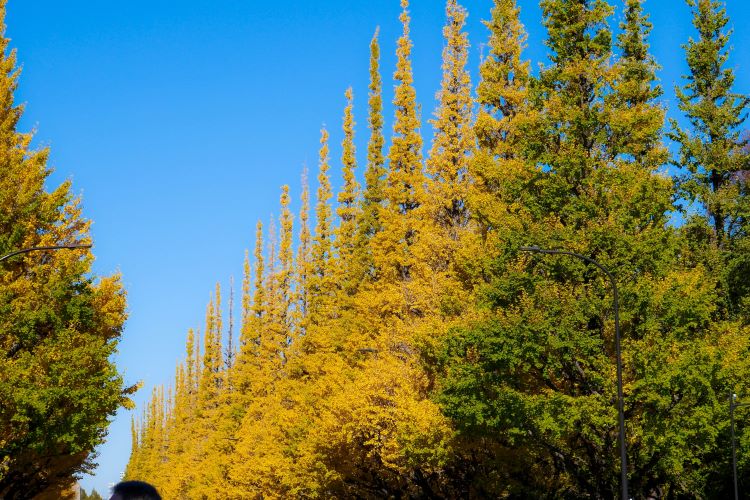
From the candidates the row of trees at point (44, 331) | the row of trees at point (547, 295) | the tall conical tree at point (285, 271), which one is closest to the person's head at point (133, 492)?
the row of trees at point (547, 295)

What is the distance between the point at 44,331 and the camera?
31844 mm

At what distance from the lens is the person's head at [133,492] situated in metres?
3.79

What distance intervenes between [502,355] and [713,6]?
19.9 metres

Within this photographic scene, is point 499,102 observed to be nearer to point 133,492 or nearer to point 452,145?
point 452,145

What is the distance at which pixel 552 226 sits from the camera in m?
26.8

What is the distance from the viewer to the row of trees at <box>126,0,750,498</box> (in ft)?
78.5

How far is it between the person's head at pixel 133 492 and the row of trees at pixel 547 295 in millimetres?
19759

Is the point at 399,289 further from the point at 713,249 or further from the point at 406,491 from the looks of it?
the point at 713,249

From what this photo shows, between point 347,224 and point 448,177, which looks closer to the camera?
point 448,177

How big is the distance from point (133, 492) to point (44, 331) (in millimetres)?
29680

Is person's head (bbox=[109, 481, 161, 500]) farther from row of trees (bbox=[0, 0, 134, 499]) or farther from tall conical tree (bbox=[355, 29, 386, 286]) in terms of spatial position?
tall conical tree (bbox=[355, 29, 386, 286])

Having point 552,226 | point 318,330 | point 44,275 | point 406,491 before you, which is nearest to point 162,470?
point 318,330

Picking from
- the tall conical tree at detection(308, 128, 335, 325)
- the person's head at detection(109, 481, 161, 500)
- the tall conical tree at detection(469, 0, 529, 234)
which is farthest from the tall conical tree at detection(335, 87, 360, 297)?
the person's head at detection(109, 481, 161, 500)

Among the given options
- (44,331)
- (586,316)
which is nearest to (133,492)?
(586,316)
